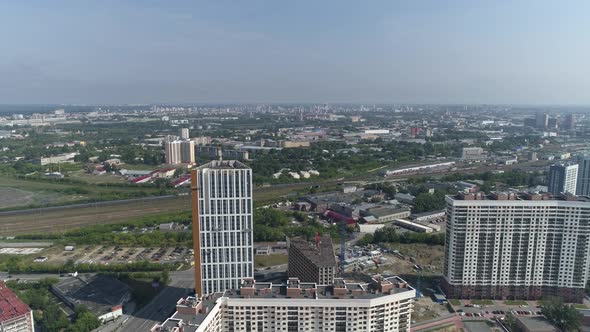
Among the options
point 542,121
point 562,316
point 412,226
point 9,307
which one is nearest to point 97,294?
point 9,307

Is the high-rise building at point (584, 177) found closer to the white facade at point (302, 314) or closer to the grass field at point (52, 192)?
the white facade at point (302, 314)

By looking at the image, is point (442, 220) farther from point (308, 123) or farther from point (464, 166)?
point (308, 123)

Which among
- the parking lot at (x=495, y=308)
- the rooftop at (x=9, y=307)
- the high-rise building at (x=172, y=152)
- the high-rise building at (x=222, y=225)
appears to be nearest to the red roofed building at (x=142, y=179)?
the high-rise building at (x=172, y=152)

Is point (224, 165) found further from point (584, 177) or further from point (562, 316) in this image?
point (584, 177)

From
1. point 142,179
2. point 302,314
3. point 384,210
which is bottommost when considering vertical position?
point 384,210

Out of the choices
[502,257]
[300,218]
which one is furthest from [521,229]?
[300,218]

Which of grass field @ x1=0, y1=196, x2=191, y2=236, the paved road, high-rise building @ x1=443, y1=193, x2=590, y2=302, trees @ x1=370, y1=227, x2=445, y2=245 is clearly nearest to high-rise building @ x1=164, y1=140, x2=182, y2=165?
grass field @ x1=0, y1=196, x2=191, y2=236
